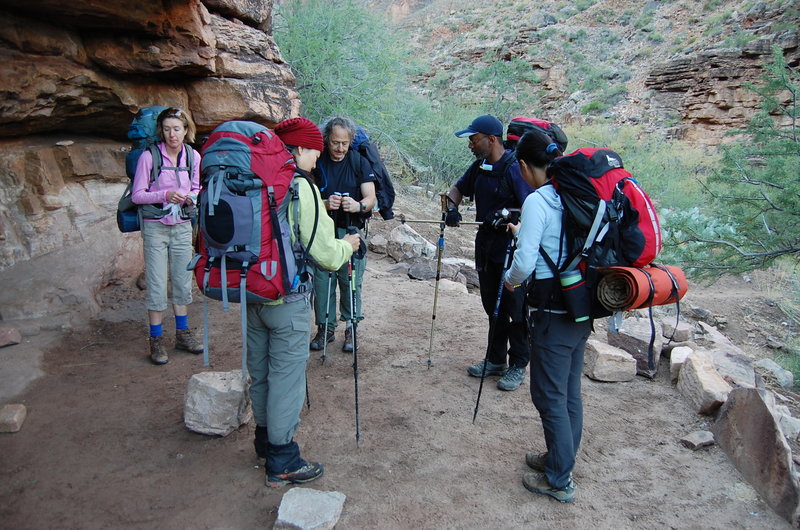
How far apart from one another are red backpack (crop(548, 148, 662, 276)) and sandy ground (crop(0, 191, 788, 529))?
1.43 meters

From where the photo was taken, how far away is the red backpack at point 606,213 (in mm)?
2488

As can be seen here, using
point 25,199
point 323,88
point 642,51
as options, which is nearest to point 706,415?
point 25,199

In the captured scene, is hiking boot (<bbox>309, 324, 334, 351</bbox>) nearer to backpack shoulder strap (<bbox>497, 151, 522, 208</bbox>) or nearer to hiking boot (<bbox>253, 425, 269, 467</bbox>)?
hiking boot (<bbox>253, 425, 269, 467</bbox>)

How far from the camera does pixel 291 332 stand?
2.75 metres

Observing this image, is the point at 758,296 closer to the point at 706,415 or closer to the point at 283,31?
the point at 706,415

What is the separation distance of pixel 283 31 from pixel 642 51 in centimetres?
2637

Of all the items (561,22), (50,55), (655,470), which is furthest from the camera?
(561,22)

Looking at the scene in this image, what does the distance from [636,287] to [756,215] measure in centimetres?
806

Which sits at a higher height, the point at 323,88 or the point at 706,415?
the point at 323,88

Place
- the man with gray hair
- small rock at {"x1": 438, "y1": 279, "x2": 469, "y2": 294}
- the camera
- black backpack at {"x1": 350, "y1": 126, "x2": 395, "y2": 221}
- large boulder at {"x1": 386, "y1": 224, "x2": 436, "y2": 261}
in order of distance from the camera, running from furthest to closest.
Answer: large boulder at {"x1": 386, "y1": 224, "x2": 436, "y2": 261} → small rock at {"x1": 438, "y1": 279, "x2": 469, "y2": 294} → black backpack at {"x1": 350, "y1": 126, "x2": 395, "y2": 221} → the man with gray hair → the camera

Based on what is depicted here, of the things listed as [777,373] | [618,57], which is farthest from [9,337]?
[618,57]

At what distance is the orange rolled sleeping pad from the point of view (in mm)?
2428

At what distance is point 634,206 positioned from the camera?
2.49m

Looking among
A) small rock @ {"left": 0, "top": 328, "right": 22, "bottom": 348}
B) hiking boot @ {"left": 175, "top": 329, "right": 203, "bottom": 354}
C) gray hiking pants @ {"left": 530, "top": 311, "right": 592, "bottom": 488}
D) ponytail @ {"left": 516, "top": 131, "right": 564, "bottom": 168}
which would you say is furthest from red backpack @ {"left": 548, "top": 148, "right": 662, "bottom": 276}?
small rock @ {"left": 0, "top": 328, "right": 22, "bottom": 348}
